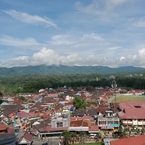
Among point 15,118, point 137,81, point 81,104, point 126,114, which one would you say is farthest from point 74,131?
point 137,81

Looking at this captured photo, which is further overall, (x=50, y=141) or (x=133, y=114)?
(x=133, y=114)

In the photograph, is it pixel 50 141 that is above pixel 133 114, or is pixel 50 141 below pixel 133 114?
below

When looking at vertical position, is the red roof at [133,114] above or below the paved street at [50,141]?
above

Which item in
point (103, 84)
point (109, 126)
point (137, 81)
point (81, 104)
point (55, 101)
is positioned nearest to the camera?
point (109, 126)

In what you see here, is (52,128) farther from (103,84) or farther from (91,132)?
(103,84)

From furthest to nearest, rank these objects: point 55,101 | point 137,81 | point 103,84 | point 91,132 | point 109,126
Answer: point 103,84 → point 137,81 → point 55,101 → point 109,126 → point 91,132

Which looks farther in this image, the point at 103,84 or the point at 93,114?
the point at 103,84

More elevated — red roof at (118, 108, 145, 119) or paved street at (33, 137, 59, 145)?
red roof at (118, 108, 145, 119)

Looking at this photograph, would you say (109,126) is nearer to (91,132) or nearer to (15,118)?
(91,132)

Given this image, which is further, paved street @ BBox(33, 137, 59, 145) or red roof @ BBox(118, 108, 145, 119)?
red roof @ BBox(118, 108, 145, 119)

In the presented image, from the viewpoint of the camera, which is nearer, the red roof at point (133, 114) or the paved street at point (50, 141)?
the paved street at point (50, 141)
